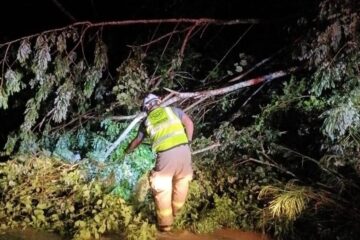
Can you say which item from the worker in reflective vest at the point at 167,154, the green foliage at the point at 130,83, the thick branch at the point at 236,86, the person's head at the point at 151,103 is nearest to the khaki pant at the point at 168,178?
the worker in reflective vest at the point at 167,154

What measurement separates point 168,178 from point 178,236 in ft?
2.13

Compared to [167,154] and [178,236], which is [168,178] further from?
[178,236]

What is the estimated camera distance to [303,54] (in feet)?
19.5

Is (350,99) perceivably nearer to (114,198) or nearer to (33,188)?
(114,198)

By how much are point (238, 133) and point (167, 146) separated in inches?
74.9

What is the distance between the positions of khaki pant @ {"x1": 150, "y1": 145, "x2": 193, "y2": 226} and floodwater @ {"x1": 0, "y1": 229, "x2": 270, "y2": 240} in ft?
0.55

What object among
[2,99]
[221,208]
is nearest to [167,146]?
[221,208]

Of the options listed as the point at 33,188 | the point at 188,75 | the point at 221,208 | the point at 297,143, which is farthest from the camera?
the point at 188,75

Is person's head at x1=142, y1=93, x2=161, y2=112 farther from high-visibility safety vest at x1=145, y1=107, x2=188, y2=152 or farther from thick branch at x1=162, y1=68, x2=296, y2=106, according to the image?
thick branch at x1=162, y1=68, x2=296, y2=106

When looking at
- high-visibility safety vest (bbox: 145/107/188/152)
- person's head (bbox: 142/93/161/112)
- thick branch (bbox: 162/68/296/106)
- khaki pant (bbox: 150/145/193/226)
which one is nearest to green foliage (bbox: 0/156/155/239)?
khaki pant (bbox: 150/145/193/226)

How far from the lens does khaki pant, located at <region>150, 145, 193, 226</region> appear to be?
17.0 feet

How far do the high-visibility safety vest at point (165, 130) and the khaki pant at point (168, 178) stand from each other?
0.07m

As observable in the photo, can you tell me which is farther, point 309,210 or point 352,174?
point 352,174


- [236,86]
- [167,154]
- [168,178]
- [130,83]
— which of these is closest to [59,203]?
[168,178]
